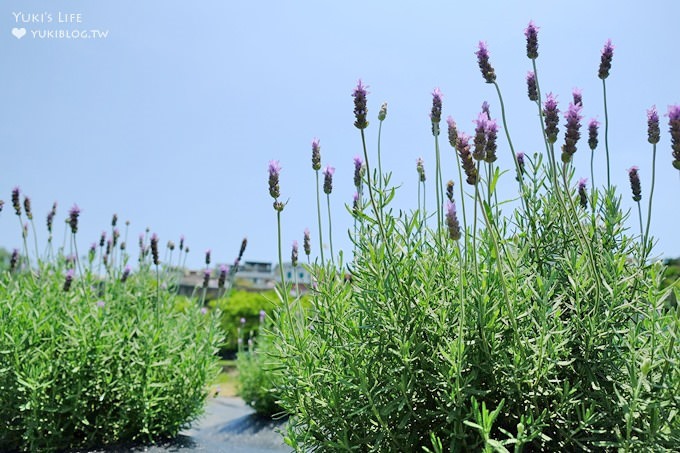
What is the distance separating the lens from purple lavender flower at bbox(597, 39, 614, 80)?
2.33 metres

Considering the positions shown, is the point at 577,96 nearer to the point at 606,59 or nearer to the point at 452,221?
the point at 606,59

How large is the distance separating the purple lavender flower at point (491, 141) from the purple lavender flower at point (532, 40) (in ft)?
1.65

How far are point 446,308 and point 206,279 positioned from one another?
3.22 metres

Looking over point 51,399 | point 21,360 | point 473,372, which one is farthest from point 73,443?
point 473,372

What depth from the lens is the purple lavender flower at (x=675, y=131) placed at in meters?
1.82

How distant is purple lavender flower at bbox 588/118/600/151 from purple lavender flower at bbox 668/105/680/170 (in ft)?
2.37

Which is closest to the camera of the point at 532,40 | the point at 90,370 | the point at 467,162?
the point at 467,162

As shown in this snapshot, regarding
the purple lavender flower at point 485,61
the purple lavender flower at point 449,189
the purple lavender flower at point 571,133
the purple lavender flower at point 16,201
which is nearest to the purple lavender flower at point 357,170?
the purple lavender flower at point 449,189

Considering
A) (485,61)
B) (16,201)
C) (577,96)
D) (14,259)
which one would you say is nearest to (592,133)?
(577,96)

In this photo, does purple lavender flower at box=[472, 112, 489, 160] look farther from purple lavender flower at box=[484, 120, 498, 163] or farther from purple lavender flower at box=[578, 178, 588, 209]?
purple lavender flower at box=[578, 178, 588, 209]

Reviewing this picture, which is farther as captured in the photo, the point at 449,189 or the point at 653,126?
the point at 449,189

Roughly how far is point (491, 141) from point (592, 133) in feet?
3.33

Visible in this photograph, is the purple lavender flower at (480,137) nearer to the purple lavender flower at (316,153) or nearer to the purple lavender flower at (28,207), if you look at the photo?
the purple lavender flower at (316,153)

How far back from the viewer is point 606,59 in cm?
234
